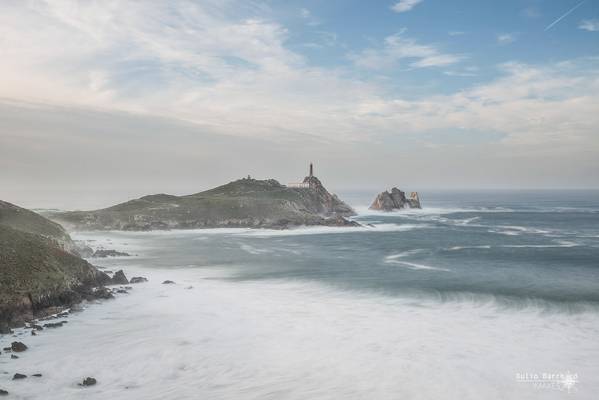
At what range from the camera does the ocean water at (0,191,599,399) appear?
2012cm

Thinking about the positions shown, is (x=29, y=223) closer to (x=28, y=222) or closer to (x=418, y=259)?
(x=28, y=222)

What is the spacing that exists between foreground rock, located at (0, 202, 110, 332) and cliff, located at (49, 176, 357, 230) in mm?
64690

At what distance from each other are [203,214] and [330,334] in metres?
88.3

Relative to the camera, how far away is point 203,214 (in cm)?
11231

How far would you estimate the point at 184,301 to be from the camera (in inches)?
1404

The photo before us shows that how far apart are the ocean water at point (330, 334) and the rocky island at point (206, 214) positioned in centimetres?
4657

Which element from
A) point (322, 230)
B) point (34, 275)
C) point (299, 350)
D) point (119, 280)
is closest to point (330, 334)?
point (299, 350)

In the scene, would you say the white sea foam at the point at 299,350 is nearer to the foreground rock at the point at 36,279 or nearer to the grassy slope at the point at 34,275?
the foreground rock at the point at 36,279

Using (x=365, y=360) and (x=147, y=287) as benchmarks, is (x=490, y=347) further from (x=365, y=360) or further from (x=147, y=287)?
(x=147, y=287)

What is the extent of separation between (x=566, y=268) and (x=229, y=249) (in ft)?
155

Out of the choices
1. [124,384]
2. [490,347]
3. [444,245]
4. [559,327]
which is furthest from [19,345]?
[444,245]

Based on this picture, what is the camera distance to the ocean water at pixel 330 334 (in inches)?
792

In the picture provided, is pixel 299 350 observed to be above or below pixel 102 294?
below

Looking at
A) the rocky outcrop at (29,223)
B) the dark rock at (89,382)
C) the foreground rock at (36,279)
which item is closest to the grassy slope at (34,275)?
the foreground rock at (36,279)
